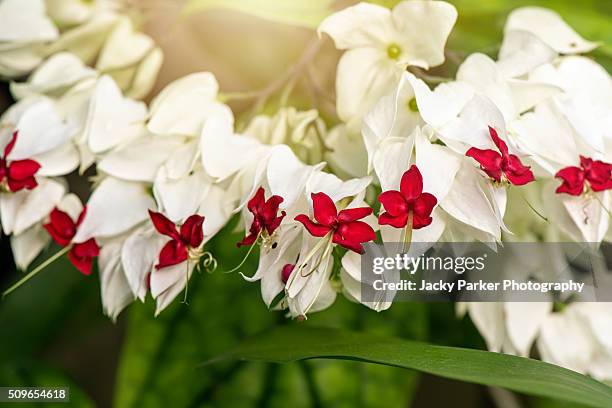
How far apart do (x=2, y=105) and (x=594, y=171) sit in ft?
1.95

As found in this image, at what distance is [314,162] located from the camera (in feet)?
1.47

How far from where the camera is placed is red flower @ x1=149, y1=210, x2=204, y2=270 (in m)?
0.40

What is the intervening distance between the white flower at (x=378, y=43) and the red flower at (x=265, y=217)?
87mm

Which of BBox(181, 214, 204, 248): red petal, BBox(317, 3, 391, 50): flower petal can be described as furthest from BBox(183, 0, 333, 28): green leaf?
BBox(181, 214, 204, 248): red petal

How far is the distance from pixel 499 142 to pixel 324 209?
0.27 ft

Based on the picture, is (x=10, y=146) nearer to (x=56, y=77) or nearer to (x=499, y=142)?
(x=56, y=77)

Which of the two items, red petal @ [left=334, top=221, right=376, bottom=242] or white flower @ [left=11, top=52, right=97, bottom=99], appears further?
white flower @ [left=11, top=52, right=97, bottom=99]

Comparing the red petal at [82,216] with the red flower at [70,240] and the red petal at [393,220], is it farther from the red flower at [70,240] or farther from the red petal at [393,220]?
the red petal at [393,220]

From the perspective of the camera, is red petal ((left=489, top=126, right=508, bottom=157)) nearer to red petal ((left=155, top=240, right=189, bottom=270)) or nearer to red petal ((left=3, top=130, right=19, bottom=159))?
red petal ((left=155, top=240, right=189, bottom=270))

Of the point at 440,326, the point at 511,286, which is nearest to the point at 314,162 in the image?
the point at 511,286

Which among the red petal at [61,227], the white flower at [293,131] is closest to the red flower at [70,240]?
the red petal at [61,227]

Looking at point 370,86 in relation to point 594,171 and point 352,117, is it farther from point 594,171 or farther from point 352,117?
point 594,171

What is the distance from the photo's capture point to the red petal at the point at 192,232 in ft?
Result: 1.30

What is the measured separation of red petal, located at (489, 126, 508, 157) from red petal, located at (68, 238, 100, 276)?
222 millimetres
